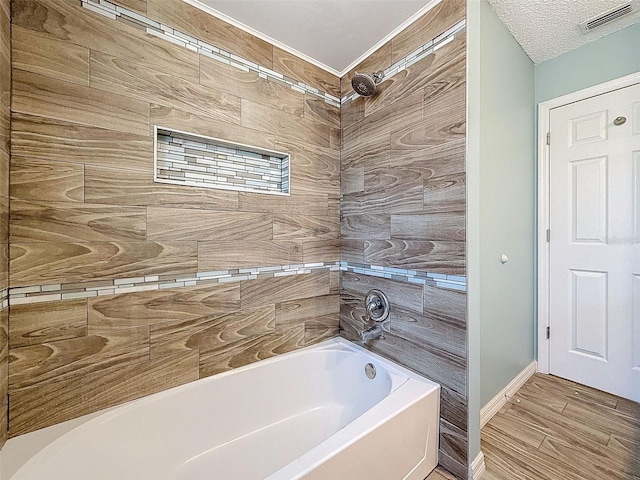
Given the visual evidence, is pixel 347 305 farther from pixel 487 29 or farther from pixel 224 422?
pixel 487 29

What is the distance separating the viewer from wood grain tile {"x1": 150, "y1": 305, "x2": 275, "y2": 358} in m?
1.26

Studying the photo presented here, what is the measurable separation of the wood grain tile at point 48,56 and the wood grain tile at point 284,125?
27.4 inches

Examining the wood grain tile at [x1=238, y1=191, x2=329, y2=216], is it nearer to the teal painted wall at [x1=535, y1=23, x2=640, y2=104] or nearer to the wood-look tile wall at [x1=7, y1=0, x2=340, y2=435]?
the wood-look tile wall at [x1=7, y1=0, x2=340, y2=435]

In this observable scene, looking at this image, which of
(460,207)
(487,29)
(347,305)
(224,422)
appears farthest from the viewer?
(347,305)

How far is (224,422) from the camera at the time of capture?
136 centimetres

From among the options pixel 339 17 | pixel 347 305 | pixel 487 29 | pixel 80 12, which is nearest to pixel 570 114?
pixel 487 29

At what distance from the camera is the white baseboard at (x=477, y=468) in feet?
3.99

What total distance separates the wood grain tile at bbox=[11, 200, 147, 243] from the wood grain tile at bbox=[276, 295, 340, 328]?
2.90 feet

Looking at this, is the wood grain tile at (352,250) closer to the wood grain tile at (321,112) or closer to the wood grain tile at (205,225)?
the wood grain tile at (205,225)

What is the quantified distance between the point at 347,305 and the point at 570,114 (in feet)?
7.34

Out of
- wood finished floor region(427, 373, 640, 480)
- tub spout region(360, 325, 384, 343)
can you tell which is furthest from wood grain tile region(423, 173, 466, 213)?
wood finished floor region(427, 373, 640, 480)

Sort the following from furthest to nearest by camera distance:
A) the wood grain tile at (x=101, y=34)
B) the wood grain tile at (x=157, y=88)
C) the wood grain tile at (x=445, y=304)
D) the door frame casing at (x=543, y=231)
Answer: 1. the door frame casing at (x=543, y=231)
2. the wood grain tile at (x=445, y=304)
3. the wood grain tile at (x=157, y=88)
4. the wood grain tile at (x=101, y=34)

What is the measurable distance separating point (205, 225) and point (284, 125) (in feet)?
2.64

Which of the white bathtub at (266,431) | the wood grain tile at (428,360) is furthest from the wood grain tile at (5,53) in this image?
the wood grain tile at (428,360)
